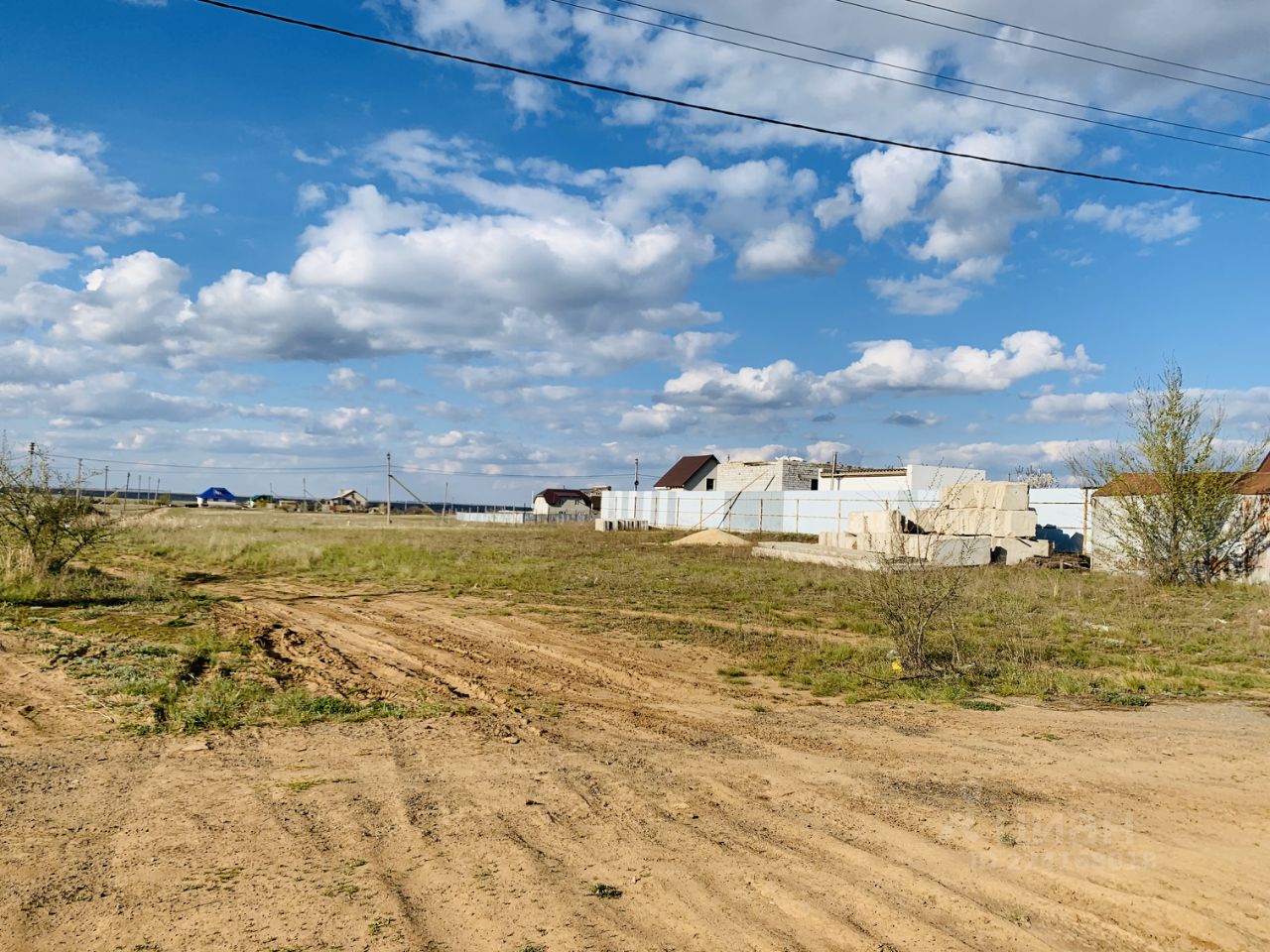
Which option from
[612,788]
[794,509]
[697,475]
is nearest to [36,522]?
[612,788]

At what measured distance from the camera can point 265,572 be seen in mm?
22828

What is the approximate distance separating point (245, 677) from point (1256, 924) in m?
A: 9.06

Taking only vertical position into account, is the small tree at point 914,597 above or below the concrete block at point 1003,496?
below

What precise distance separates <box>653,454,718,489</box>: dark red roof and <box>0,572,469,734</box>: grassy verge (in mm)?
59736

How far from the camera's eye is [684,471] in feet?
245

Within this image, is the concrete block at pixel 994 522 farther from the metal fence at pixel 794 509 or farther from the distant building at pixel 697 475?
the distant building at pixel 697 475

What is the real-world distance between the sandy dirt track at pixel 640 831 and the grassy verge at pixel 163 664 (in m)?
0.44

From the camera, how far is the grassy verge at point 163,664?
7.54 meters

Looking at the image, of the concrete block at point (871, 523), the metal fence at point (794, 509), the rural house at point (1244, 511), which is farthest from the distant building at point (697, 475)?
the rural house at point (1244, 511)

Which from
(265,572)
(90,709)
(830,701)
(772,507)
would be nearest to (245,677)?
(90,709)

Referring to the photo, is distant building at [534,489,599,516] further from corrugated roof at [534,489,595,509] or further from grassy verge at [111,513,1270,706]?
grassy verge at [111,513,1270,706]

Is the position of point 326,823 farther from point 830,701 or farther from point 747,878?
point 830,701

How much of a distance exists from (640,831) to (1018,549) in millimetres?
28062

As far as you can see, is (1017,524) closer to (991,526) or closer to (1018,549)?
(991,526)
